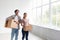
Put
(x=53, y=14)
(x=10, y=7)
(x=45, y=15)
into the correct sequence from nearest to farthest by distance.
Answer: (x=53, y=14) → (x=45, y=15) → (x=10, y=7)

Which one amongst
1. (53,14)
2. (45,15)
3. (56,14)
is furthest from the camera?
(45,15)

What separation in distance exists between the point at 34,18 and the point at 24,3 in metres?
1.57

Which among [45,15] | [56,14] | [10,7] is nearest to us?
[56,14]

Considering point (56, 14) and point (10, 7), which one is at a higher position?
point (10, 7)

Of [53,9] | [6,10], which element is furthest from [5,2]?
[53,9]

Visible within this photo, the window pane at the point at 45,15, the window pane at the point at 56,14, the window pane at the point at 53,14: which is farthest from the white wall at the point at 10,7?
the window pane at the point at 56,14

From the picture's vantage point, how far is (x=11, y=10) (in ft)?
38.0

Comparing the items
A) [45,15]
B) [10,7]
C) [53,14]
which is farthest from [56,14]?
[10,7]

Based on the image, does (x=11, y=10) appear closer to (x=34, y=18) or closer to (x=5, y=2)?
(x=5, y=2)

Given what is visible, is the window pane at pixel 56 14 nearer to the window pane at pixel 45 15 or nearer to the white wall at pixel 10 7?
the window pane at pixel 45 15

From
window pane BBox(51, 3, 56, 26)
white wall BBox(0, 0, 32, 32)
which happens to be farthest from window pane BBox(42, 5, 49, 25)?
white wall BBox(0, 0, 32, 32)

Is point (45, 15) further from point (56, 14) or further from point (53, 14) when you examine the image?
point (56, 14)

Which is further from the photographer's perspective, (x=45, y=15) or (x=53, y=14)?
(x=45, y=15)

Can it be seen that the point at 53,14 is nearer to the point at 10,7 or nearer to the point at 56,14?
the point at 56,14
